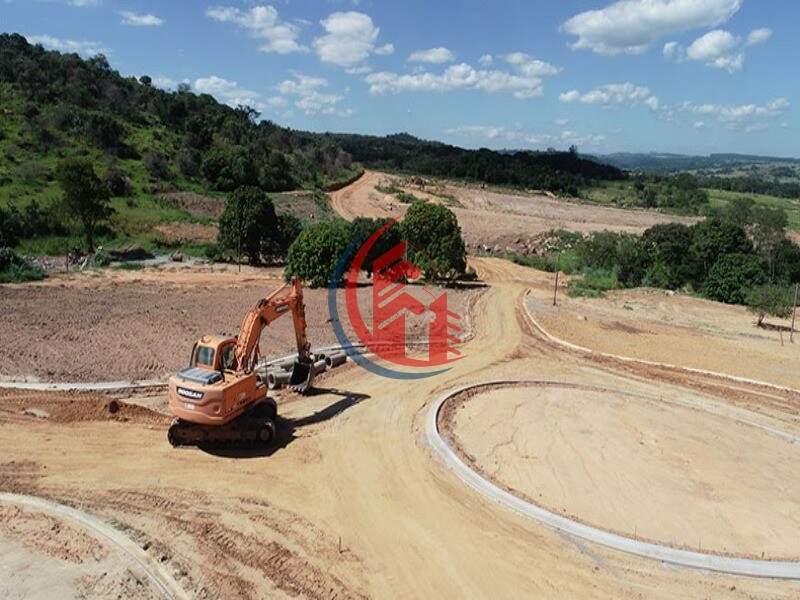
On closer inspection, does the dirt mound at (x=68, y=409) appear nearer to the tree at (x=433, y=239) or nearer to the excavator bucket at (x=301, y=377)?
the excavator bucket at (x=301, y=377)

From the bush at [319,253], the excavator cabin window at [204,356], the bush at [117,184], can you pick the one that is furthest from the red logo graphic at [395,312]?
the bush at [117,184]

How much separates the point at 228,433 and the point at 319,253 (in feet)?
56.1

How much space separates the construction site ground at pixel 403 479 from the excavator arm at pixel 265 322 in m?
1.84

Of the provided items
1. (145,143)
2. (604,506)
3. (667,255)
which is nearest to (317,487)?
(604,506)

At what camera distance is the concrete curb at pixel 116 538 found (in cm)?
899

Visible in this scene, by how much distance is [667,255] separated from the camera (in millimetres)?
37406

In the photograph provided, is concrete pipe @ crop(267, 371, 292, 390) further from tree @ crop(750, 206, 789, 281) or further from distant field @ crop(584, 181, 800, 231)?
distant field @ crop(584, 181, 800, 231)

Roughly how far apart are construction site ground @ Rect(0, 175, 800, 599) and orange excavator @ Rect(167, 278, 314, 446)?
1.50ft

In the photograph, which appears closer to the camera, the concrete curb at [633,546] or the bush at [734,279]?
the concrete curb at [633,546]

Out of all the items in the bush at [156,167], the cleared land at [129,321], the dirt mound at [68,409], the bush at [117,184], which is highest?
the bush at [156,167]

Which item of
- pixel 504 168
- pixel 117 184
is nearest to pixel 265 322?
pixel 117 184

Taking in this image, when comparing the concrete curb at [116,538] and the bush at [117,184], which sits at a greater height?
the bush at [117,184]

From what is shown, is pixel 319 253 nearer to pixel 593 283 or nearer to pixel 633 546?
pixel 593 283

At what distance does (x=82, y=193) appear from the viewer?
117ft
